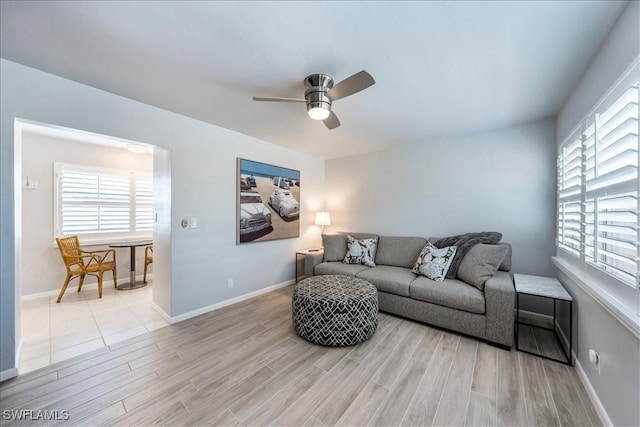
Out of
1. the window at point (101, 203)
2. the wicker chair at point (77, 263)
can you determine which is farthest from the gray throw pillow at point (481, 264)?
the window at point (101, 203)

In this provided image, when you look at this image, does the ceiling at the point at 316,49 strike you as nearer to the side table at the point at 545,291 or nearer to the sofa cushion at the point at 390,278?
the side table at the point at 545,291

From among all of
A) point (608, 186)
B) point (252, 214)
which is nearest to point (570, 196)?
point (608, 186)

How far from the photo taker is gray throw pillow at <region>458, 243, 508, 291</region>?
252 cm

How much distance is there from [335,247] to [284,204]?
109 cm

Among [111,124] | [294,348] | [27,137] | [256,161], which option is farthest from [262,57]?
[27,137]

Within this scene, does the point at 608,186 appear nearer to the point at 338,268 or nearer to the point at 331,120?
the point at 331,120

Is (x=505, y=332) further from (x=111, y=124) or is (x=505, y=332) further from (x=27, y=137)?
(x=27, y=137)

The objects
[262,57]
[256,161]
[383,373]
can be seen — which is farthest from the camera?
[256,161]

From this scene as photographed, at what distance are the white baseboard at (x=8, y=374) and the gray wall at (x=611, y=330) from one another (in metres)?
3.87

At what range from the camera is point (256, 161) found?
3518mm

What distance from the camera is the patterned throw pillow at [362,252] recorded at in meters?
3.56

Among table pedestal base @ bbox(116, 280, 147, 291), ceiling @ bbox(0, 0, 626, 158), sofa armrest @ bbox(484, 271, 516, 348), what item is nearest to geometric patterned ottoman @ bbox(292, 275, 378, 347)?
Result: sofa armrest @ bbox(484, 271, 516, 348)

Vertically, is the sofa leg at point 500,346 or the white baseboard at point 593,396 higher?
the white baseboard at point 593,396

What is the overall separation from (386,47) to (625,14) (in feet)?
4.08
